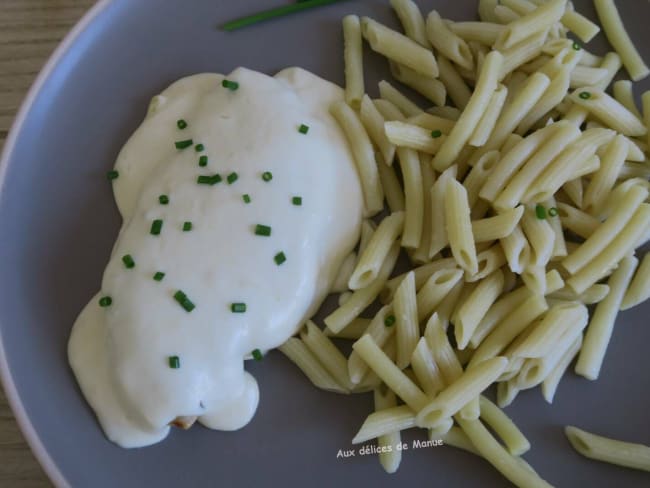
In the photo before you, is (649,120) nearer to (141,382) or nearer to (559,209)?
(559,209)

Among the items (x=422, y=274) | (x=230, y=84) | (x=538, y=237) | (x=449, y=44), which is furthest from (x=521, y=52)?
(x=230, y=84)

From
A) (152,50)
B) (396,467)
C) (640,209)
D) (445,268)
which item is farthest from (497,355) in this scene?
(152,50)

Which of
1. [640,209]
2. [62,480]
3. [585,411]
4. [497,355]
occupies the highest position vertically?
[640,209]

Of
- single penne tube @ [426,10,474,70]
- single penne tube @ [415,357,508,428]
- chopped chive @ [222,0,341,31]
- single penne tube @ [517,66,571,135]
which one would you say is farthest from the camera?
chopped chive @ [222,0,341,31]

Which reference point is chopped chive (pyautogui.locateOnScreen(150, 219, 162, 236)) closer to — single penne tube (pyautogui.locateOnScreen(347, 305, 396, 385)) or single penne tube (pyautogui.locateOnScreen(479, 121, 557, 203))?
single penne tube (pyautogui.locateOnScreen(347, 305, 396, 385))

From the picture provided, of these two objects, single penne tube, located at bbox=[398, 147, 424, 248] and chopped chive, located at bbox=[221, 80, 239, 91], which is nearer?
single penne tube, located at bbox=[398, 147, 424, 248]

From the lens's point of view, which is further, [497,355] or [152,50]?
[152,50]

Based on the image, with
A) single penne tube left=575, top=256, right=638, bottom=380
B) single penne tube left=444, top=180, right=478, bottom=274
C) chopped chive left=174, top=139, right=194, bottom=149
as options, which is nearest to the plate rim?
chopped chive left=174, top=139, right=194, bottom=149

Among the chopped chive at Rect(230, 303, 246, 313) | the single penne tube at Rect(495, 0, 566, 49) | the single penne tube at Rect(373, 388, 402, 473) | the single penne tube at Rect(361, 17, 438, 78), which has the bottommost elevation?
the single penne tube at Rect(373, 388, 402, 473)
